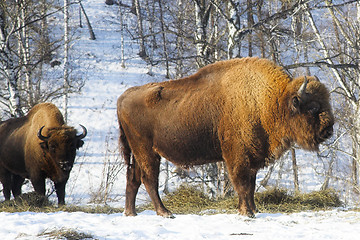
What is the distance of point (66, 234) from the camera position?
12.2 feet

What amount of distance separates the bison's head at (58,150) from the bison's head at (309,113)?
4.62m

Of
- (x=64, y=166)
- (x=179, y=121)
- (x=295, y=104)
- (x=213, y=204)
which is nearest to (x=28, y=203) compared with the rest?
(x=64, y=166)

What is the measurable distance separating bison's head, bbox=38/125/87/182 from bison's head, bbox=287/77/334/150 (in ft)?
15.2

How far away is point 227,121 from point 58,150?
3992mm

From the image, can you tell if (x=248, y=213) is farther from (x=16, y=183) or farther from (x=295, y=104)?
(x=16, y=183)

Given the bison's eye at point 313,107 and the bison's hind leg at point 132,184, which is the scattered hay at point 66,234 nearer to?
the bison's hind leg at point 132,184

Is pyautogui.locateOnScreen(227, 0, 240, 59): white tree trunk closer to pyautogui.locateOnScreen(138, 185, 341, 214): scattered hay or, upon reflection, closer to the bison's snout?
pyautogui.locateOnScreen(138, 185, 341, 214): scattered hay

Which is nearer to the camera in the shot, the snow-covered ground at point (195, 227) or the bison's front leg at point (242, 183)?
the snow-covered ground at point (195, 227)

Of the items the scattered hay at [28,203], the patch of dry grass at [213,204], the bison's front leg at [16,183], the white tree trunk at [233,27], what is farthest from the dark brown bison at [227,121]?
the bison's front leg at [16,183]

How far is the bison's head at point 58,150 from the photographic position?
7973 millimetres

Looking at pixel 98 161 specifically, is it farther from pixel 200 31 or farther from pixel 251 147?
pixel 251 147

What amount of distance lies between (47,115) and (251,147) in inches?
211

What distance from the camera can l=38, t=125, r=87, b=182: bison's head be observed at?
26.2 ft

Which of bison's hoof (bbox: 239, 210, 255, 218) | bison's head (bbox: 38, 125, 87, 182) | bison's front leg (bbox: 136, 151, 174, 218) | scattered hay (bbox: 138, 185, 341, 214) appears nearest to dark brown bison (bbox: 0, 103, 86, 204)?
bison's head (bbox: 38, 125, 87, 182)
